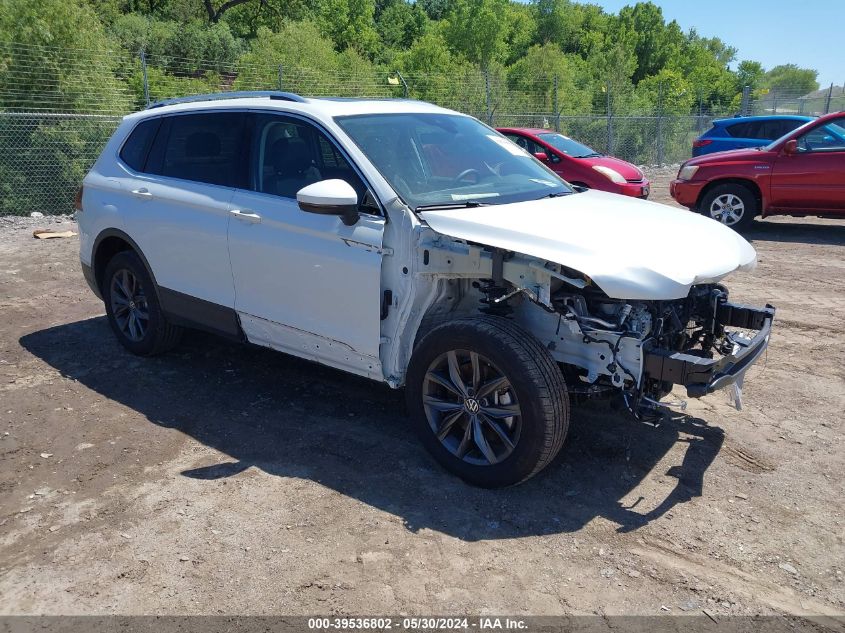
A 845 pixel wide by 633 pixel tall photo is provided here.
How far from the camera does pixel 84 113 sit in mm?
14023

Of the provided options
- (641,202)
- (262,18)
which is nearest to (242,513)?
(641,202)

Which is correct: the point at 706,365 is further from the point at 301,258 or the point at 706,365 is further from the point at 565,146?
the point at 565,146

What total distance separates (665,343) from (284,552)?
2.19 meters

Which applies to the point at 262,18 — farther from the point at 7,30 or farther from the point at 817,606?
the point at 817,606

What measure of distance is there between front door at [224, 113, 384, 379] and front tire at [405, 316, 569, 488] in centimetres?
41

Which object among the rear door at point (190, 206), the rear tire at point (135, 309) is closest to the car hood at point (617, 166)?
the rear door at point (190, 206)

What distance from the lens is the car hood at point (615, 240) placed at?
3.43m

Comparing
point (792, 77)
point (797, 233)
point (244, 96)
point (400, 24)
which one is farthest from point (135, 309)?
point (792, 77)

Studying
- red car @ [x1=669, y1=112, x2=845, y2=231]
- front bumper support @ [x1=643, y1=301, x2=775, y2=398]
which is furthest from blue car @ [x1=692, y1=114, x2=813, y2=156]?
front bumper support @ [x1=643, y1=301, x2=775, y2=398]

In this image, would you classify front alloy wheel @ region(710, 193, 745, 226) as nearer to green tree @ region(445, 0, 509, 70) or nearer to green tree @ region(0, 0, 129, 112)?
green tree @ region(0, 0, 129, 112)

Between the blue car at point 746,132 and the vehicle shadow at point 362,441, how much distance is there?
1313 centimetres

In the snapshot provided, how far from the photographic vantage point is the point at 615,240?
12.2 feet

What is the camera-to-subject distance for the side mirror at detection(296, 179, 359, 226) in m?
3.96

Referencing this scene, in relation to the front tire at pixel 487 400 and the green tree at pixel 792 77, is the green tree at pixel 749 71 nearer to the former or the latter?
the green tree at pixel 792 77
